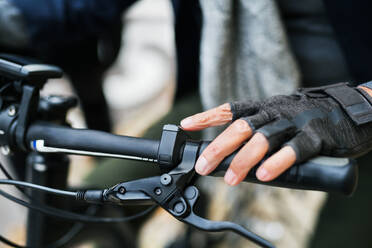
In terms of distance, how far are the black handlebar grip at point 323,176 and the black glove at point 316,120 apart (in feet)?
0.04

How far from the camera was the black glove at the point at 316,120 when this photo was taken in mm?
397

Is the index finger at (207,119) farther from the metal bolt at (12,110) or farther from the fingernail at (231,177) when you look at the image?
the metal bolt at (12,110)

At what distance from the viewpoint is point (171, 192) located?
0.41 meters

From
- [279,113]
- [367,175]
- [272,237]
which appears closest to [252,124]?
[279,113]

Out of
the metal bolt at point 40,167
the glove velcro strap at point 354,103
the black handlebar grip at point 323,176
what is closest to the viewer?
the black handlebar grip at point 323,176

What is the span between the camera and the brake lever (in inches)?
16.0

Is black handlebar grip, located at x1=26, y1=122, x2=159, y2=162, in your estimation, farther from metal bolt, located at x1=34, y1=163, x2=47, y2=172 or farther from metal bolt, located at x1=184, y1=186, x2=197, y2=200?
metal bolt, located at x1=34, y1=163, x2=47, y2=172

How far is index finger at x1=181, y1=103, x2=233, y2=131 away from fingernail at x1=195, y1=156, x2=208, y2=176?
0.06m

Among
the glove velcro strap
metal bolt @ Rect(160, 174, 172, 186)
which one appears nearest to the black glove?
the glove velcro strap

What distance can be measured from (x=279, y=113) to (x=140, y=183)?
178 mm

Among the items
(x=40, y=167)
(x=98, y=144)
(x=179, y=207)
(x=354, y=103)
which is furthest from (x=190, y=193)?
(x=40, y=167)

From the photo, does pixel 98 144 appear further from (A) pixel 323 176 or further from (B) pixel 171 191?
(A) pixel 323 176

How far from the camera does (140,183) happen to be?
1.38 ft

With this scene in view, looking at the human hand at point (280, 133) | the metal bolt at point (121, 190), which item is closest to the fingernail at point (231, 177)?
the human hand at point (280, 133)
